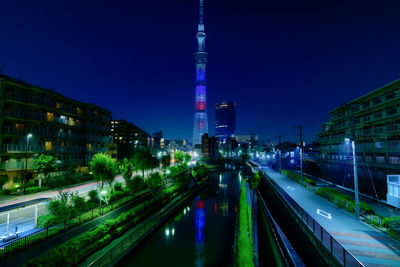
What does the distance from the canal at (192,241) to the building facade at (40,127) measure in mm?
19437

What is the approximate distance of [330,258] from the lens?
940 centimetres

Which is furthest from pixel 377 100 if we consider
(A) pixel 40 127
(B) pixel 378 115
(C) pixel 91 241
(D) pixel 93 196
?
(A) pixel 40 127

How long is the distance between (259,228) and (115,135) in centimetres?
9326

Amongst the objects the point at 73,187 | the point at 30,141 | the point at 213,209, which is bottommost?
the point at 213,209

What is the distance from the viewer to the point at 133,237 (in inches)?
676

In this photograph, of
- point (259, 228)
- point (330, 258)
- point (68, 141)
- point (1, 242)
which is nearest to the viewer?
point (330, 258)

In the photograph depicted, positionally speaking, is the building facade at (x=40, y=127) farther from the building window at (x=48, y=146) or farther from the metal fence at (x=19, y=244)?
the metal fence at (x=19, y=244)

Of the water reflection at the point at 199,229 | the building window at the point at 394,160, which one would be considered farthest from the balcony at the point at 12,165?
the building window at the point at 394,160

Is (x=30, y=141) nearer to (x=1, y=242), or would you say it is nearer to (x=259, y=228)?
(x=1, y=242)

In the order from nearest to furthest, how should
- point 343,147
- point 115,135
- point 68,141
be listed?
point 68,141 → point 343,147 → point 115,135

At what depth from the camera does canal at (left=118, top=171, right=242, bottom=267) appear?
1645cm

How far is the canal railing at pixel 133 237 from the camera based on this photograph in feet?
43.0

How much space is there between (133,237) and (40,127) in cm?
2625

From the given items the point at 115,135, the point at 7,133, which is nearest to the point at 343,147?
the point at 7,133
